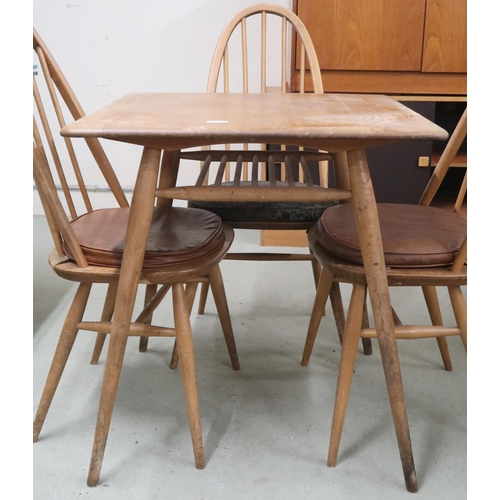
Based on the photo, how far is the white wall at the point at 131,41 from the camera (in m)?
2.65

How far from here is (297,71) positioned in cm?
218

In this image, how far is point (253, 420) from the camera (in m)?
1.37

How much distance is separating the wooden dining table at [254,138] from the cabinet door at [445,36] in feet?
3.53

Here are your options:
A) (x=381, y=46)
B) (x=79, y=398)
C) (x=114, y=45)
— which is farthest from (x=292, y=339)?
(x=114, y=45)

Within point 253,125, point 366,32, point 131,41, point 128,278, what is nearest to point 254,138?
point 253,125

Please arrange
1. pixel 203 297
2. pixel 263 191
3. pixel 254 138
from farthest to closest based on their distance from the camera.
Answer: pixel 203 297 < pixel 263 191 < pixel 254 138

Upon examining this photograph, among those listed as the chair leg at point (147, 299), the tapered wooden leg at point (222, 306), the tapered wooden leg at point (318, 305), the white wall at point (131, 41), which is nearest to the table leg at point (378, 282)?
the tapered wooden leg at point (318, 305)

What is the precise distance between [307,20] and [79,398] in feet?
5.08

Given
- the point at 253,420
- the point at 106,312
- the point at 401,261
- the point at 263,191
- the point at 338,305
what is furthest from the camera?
the point at 338,305

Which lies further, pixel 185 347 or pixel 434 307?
pixel 434 307

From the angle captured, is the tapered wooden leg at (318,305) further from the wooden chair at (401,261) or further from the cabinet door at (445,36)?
the cabinet door at (445,36)

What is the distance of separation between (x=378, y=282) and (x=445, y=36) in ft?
4.73

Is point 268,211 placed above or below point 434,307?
above

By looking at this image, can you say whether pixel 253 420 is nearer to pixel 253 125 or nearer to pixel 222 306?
pixel 222 306
